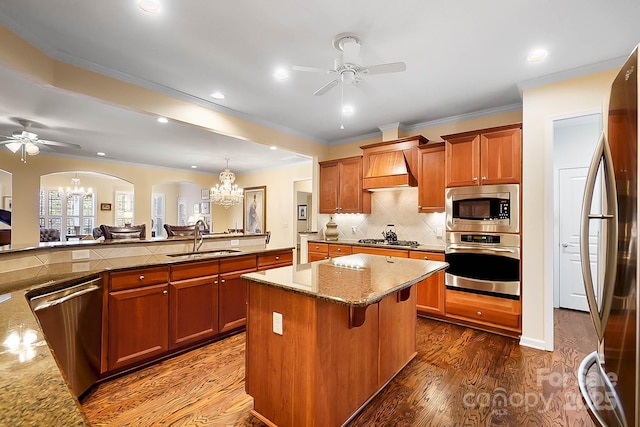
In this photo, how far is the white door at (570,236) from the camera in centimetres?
405

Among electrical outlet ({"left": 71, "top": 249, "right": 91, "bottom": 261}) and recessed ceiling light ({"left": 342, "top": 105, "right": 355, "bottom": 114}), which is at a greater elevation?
recessed ceiling light ({"left": 342, "top": 105, "right": 355, "bottom": 114})

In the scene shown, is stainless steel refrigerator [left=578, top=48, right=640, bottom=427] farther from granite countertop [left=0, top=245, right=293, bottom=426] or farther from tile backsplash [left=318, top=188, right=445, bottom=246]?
tile backsplash [left=318, top=188, right=445, bottom=246]

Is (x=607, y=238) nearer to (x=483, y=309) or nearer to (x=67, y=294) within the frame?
(x=483, y=309)

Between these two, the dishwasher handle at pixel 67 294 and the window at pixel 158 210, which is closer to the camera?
the dishwasher handle at pixel 67 294

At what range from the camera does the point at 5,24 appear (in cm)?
207

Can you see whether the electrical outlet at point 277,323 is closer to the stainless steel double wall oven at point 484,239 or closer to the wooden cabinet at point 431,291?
the wooden cabinet at point 431,291

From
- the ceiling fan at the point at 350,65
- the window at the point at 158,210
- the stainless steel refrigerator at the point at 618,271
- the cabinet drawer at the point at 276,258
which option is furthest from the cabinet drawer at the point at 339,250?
the window at the point at 158,210

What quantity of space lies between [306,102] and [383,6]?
5.74 feet

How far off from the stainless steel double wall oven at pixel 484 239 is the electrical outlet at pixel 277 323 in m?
2.57

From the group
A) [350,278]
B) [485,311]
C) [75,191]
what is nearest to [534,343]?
[485,311]

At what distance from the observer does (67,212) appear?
29.3ft

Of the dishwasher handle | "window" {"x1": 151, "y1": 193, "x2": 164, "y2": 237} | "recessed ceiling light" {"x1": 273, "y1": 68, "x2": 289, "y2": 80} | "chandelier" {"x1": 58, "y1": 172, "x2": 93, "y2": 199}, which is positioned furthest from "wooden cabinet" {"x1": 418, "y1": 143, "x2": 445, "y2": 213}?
"window" {"x1": 151, "y1": 193, "x2": 164, "y2": 237}

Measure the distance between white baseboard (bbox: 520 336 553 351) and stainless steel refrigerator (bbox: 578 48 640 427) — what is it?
218 centimetres

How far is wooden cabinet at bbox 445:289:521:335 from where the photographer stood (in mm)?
3135
